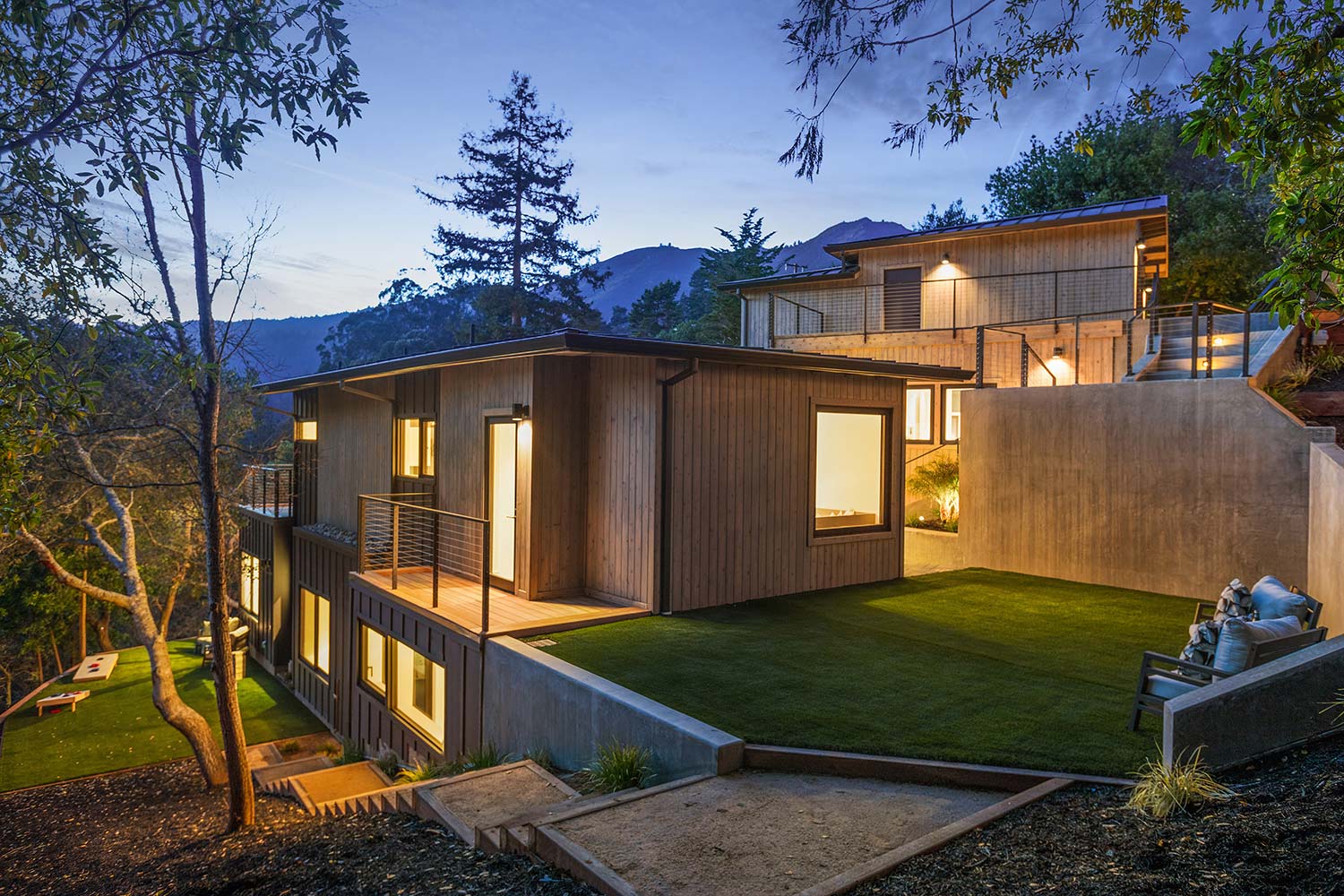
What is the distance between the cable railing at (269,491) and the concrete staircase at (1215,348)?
14455 mm

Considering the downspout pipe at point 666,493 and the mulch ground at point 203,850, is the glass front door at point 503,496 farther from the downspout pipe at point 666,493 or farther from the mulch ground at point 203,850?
the mulch ground at point 203,850

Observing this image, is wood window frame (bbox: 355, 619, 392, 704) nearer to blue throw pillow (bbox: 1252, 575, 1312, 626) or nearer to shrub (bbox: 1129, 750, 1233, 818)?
shrub (bbox: 1129, 750, 1233, 818)

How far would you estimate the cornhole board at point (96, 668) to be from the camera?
16.0 meters

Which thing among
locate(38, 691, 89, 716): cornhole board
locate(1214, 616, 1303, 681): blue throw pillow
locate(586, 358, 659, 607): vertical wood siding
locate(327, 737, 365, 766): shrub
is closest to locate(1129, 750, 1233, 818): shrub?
locate(1214, 616, 1303, 681): blue throw pillow

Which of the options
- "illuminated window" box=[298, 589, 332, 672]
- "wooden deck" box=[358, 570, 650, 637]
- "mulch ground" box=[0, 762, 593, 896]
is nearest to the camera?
"mulch ground" box=[0, 762, 593, 896]

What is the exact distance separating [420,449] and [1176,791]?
9.49 meters

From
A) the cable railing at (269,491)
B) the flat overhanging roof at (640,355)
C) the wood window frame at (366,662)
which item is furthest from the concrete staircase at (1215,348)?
the cable railing at (269,491)

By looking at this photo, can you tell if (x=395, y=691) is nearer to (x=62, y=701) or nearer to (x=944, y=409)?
(x=62, y=701)

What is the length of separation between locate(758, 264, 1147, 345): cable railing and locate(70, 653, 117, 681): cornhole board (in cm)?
1619

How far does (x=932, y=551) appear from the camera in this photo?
11.8 metres

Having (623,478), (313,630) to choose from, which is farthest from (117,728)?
(623,478)

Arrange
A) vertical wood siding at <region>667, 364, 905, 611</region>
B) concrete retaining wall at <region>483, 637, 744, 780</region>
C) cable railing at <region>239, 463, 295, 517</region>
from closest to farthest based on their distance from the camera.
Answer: concrete retaining wall at <region>483, 637, 744, 780</region> → vertical wood siding at <region>667, 364, 905, 611</region> → cable railing at <region>239, 463, 295, 517</region>

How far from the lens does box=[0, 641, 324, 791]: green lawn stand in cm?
1185

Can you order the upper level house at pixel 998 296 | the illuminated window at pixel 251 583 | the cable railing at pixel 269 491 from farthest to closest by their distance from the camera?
the illuminated window at pixel 251 583 < the cable railing at pixel 269 491 < the upper level house at pixel 998 296
